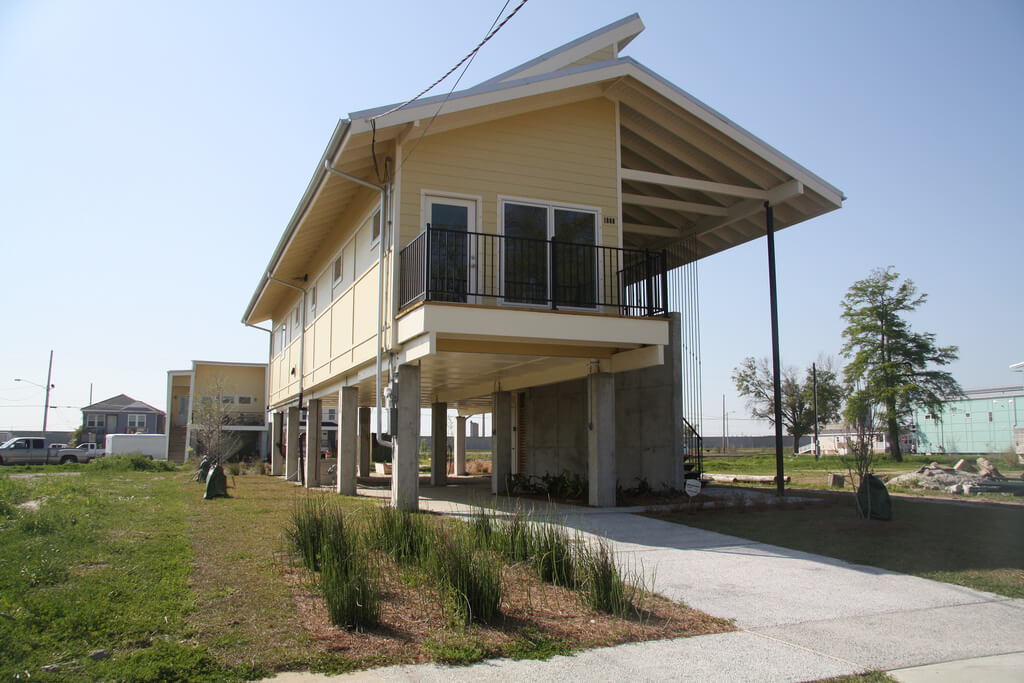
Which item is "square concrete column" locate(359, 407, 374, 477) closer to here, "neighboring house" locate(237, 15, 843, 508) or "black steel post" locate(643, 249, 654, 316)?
"neighboring house" locate(237, 15, 843, 508)

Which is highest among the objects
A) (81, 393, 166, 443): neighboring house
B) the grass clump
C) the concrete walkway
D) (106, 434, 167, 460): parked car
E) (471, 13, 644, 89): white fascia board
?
(471, 13, 644, 89): white fascia board

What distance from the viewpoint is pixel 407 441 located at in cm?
1180

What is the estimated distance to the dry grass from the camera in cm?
471

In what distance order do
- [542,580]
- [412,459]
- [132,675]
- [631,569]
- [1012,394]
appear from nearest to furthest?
[132,675] → [542,580] → [631,569] → [412,459] → [1012,394]

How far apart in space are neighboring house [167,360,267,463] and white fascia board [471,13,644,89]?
27.6 m

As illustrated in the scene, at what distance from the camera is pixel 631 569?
24.8ft

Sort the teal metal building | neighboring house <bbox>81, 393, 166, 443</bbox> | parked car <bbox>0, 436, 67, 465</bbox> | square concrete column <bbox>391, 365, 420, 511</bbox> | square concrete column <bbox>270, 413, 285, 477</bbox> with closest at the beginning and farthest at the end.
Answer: square concrete column <bbox>391, 365, 420, 511</bbox>, square concrete column <bbox>270, 413, 285, 477</bbox>, parked car <bbox>0, 436, 67, 465</bbox>, the teal metal building, neighboring house <bbox>81, 393, 166, 443</bbox>

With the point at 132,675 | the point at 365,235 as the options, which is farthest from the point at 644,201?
the point at 132,675

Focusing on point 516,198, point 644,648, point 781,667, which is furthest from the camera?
point 516,198

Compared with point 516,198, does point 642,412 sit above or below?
below

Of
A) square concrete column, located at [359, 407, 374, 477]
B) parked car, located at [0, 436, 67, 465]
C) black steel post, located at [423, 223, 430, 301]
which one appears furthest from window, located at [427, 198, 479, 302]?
parked car, located at [0, 436, 67, 465]

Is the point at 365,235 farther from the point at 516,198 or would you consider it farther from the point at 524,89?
the point at 524,89

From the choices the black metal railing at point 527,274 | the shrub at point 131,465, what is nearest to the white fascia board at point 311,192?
the black metal railing at point 527,274

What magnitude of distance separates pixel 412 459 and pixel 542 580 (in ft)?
18.0
